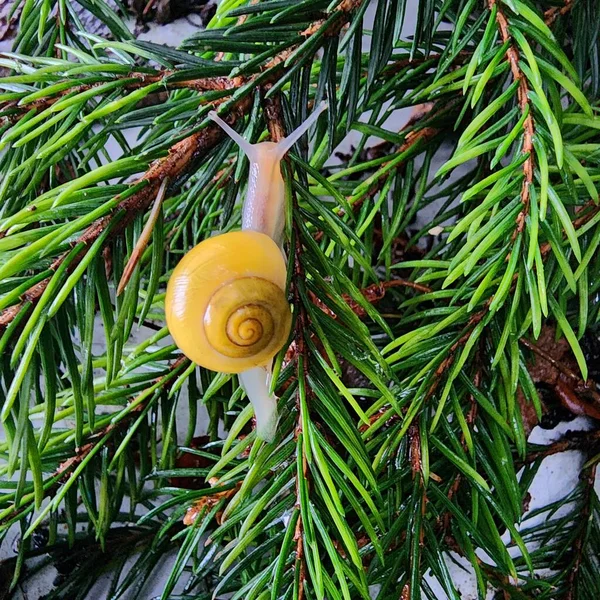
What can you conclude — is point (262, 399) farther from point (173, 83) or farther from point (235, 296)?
point (173, 83)

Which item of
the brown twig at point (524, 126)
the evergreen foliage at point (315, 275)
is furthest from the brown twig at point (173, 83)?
→ the brown twig at point (524, 126)

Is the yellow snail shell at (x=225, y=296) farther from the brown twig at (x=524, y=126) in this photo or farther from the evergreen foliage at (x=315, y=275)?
the brown twig at (x=524, y=126)

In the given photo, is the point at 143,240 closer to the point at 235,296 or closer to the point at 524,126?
the point at 235,296

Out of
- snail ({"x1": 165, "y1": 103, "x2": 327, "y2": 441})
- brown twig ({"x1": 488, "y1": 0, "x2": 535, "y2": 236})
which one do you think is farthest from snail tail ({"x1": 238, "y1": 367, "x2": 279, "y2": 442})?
brown twig ({"x1": 488, "y1": 0, "x2": 535, "y2": 236})

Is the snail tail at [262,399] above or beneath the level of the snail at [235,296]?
beneath

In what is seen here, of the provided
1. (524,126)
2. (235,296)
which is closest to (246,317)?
(235,296)

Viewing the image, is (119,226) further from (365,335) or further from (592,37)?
(592,37)

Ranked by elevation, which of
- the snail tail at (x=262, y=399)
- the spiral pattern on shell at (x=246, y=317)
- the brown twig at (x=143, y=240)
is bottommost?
the snail tail at (x=262, y=399)

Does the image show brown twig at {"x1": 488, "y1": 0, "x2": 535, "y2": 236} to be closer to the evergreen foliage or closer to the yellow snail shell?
the evergreen foliage

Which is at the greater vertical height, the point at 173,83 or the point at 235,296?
the point at 173,83
